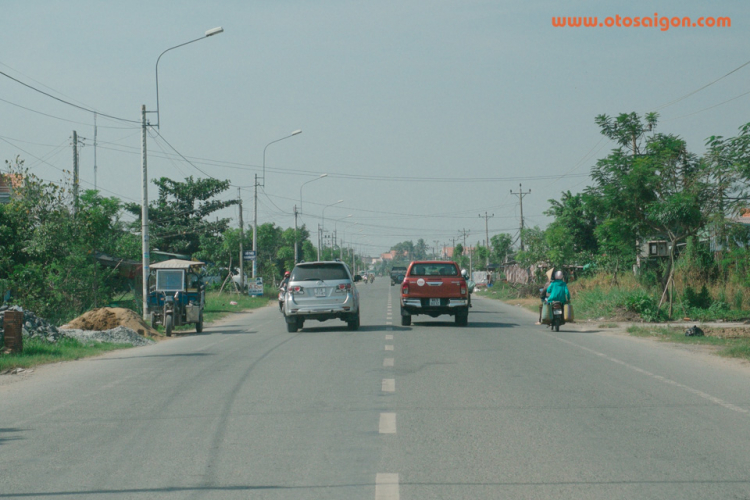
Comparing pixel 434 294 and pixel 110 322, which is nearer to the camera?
pixel 110 322

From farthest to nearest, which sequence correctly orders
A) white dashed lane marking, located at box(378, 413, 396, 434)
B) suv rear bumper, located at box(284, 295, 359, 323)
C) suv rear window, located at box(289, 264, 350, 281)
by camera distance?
suv rear window, located at box(289, 264, 350, 281) → suv rear bumper, located at box(284, 295, 359, 323) → white dashed lane marking, located at box(378, 413, 396, 434)

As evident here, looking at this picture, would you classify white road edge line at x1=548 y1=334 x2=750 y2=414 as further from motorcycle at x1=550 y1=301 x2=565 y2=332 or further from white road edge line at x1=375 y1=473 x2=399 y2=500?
motorcycle at x1=550 y1=301 x2=565 y2=332

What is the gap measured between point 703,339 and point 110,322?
15609 millimetres

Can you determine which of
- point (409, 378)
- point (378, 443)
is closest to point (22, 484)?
point (378, 443)

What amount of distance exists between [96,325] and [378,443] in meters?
16.7

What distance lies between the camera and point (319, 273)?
70.0 ft

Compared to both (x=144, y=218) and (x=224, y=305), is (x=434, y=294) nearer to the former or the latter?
(x=144, y=218)

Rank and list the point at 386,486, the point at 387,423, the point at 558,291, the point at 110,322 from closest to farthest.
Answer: the point at 386,486 < the point at 387,423 < the point at 558,291 < the point at 110,322

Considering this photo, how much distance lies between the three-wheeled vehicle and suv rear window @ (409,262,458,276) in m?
6.64

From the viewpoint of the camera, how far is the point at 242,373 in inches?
484

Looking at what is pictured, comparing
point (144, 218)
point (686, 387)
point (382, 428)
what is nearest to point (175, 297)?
point (144, 218)

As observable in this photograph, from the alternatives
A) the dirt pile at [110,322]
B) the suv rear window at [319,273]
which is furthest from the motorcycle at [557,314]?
the dirt pile at [110,322]

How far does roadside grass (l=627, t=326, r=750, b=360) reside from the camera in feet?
48.5

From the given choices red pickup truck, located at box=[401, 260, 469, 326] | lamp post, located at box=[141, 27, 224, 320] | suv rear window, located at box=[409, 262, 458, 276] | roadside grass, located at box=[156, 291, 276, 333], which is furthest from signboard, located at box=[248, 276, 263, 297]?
red pickup truck, located at box=[401, 260, 469, 326]
